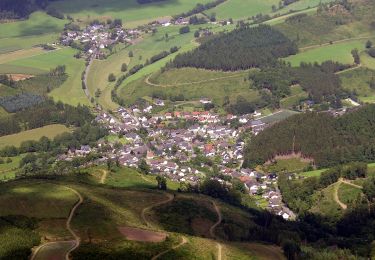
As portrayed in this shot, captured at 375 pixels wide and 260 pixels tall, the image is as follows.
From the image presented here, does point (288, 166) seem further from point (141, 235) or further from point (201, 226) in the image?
point (141, 235)

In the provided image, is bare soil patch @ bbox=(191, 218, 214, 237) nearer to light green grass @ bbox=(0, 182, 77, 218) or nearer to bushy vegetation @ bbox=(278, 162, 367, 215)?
light green grass @ bbox=(0, 182, 77, 218)

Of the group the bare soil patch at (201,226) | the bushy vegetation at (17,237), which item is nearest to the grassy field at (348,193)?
the bare soil patch at (201,226)


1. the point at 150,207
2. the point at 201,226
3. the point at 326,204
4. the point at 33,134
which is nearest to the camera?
the point at 201,226

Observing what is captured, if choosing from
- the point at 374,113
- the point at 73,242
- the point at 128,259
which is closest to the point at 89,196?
the point at 73,242

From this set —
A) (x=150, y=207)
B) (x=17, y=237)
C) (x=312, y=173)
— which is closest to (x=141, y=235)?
(x=17, y=237)

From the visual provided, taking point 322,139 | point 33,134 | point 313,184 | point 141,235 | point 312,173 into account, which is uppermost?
point 141,235

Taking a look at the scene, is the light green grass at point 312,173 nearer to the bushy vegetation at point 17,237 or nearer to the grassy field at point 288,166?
the grassy field at point 288,166

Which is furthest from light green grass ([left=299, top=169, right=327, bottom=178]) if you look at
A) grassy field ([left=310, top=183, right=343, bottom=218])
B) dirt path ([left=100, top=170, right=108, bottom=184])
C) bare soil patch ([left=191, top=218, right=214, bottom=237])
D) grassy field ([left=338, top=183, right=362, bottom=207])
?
dirt path ([left=100, top=170, right=108, bottom=184])
